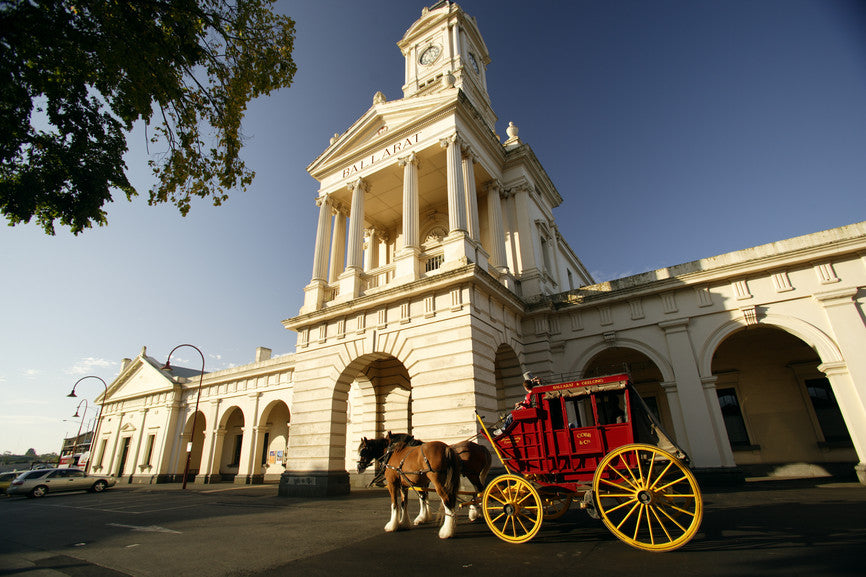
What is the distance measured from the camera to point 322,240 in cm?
1828

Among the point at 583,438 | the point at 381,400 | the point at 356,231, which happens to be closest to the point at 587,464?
the point at 583,438

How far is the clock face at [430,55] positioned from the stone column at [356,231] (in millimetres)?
12916

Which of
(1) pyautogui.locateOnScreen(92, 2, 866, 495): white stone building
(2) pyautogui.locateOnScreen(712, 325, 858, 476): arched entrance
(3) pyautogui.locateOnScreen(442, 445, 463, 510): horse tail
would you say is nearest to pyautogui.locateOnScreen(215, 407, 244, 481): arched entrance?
(1) pyautogui.locateOnScreen(92, 2, 866, 495): white stone building

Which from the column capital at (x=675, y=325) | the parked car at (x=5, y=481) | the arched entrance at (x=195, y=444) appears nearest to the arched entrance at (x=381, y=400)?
the column capital at (x=675, y=325)

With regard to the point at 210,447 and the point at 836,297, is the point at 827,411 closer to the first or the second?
the point at 836,297

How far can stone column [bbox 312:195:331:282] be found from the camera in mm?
17656

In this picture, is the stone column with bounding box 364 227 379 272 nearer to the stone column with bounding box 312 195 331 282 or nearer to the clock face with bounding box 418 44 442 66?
the stone column with bounding box 312 195 331 282

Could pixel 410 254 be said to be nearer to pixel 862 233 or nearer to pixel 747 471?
pixel 862 233

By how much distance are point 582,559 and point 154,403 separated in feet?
124

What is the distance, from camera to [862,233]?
12.0 metres

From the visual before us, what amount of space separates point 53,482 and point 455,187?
26.5 metres

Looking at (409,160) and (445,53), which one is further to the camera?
(445,53)

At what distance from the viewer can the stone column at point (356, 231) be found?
1675cm

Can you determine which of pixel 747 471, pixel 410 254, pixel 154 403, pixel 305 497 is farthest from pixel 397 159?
pixel 154 403
